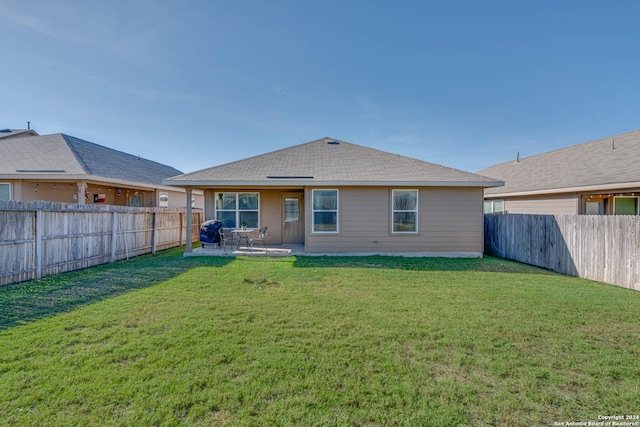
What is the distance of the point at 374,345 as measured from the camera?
133 inches

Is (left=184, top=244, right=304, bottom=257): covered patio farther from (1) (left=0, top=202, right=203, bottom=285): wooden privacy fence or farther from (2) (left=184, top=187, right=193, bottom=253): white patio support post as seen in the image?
(1) (left=0, top=202, right=203, bottom=285): wooden privacy fence

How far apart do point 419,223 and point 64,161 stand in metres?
14.3

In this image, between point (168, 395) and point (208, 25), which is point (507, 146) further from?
point (168, 395)

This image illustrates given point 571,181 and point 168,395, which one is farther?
point 571,181

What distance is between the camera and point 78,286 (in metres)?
5.78

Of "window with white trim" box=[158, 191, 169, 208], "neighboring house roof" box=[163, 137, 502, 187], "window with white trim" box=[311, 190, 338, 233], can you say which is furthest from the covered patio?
"window with white trim" box=[158, 191, 169, 208]

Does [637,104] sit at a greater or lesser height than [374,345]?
greater

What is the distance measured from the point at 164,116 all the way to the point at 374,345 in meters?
16.3

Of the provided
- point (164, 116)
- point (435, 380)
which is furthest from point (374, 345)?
point (164, 116)

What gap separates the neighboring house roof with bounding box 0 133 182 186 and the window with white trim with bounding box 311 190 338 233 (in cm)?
888

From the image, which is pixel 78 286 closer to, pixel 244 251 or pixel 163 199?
pixel 244 251

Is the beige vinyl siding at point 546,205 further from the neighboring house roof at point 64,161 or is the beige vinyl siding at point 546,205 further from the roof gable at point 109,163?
the roof gable at point 109,163

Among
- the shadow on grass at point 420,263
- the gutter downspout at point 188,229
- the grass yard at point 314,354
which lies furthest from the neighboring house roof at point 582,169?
the gutter downspout at point 188,229

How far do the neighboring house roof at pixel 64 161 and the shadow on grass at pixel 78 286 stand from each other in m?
5.54
